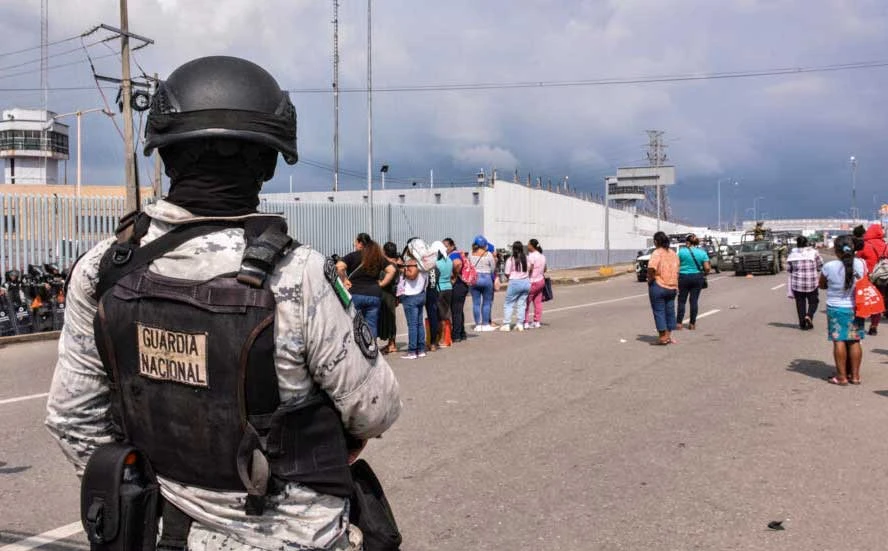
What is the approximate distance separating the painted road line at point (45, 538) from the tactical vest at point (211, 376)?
111 inches

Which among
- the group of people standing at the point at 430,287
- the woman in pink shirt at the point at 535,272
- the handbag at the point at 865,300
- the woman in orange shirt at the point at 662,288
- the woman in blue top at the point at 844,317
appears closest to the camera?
the handbag at the point at 865,300

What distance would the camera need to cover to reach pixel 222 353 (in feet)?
5.76

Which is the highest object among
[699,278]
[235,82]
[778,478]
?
[235,82]

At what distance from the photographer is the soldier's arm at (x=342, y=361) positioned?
181 centimetres

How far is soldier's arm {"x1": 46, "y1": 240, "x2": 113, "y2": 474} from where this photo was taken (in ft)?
6.33

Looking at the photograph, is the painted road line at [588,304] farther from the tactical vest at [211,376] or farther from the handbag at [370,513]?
the tactical vest at [211,376]

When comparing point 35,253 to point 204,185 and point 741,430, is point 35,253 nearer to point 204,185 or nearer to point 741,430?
point 741,430

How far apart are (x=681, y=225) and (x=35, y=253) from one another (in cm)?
8627

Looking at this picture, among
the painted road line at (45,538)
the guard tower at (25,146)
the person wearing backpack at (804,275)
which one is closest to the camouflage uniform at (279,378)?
the painted road line at (45,538)

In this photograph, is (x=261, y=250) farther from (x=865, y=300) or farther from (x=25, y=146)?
(x=25, y=146)

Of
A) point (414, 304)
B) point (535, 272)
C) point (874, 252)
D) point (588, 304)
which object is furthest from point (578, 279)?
point (414, 304)

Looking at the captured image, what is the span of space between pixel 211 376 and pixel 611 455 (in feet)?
15.1

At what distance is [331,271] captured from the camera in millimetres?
1874

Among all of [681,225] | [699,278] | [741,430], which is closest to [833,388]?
[741,430]
